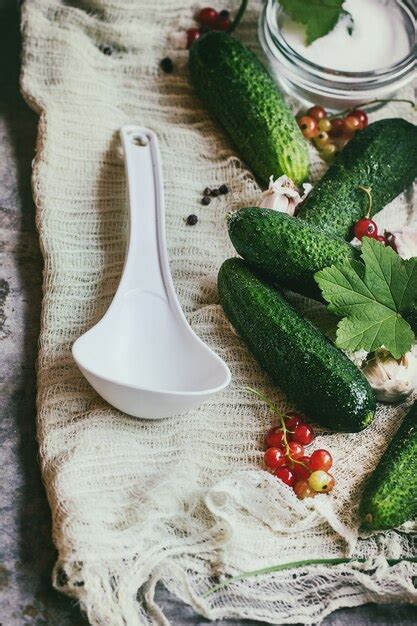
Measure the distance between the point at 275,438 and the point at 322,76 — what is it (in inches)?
30.1

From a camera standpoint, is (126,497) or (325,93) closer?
(126,497)

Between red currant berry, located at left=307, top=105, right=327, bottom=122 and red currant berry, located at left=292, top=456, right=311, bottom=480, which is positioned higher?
red currant berry, located at left=307, top=105, right=327, bottom=122

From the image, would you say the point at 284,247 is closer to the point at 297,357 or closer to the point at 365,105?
the point at 297,357

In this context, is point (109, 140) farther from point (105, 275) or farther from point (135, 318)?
point (135, 318)

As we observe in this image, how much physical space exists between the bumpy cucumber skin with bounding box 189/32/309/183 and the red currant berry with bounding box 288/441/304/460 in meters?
0.54

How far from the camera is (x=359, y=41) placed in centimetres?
176

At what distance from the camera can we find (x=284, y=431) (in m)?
1.33

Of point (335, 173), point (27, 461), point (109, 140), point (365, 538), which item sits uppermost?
point (335, 173)

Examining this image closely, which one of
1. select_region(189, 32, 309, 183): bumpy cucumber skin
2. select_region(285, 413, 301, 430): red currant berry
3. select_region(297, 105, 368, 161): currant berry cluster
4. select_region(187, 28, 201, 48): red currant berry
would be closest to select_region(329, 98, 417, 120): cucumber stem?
select_region(297, 105, 368, 161): currant berry cluster

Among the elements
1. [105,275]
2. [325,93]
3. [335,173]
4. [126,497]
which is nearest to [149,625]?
[126,497]

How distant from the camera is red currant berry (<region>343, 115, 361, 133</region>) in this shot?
1.73 m

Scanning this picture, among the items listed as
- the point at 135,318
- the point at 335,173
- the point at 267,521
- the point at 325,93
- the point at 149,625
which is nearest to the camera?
the point at 149,625

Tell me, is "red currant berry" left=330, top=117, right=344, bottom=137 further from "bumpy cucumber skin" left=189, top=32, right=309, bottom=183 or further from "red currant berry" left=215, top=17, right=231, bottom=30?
"red currant berry" left=215, top=17, right=231, bottom=30

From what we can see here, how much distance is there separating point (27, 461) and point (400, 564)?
569mm
